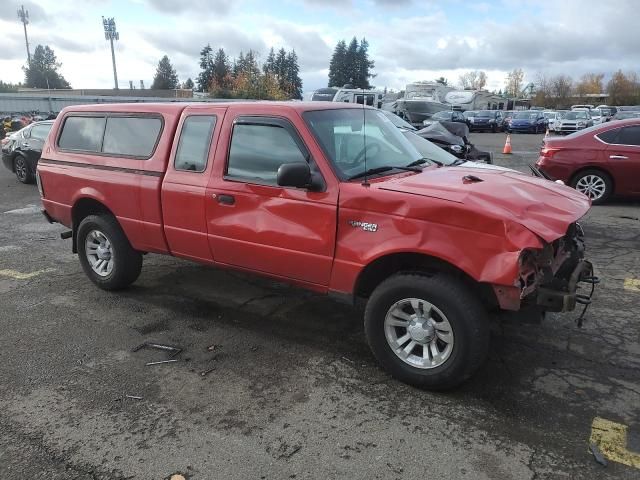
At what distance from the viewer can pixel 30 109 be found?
35031mm

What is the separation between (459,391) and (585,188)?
7231mm

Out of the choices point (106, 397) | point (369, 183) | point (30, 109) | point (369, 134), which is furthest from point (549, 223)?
point (30, 109)

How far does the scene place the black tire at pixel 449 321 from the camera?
10.9 ft

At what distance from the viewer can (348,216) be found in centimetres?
368

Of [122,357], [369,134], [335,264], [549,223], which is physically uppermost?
[369,134]

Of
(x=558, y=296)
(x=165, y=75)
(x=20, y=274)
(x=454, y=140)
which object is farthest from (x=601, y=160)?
(x=165, y=75)

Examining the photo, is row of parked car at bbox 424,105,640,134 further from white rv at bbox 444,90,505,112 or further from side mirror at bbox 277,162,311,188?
side mirror at bbox 277,162,311,188

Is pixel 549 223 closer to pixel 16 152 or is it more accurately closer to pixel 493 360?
pixel 493 360

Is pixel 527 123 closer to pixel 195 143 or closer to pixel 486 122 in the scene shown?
pixel 486 122

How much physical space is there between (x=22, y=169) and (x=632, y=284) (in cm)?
1315

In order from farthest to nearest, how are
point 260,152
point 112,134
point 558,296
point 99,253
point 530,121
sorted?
1. point 530,121
2. point 99,253
3. point 112,134
4. point 260,152
5. point 558,296

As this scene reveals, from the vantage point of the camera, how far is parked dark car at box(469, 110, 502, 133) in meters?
37.4

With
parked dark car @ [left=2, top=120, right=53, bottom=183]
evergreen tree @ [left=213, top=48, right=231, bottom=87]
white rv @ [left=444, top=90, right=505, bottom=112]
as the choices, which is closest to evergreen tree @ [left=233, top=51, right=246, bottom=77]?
evergreen tree @ [left=213, top=48, right=231, bottom=87]

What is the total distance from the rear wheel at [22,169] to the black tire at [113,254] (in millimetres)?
8865
